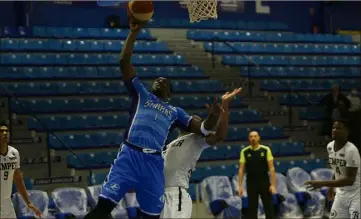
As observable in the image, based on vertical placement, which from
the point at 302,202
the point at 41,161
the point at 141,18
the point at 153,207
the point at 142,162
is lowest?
the point at 302,202

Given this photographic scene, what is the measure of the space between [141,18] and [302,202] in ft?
28.5

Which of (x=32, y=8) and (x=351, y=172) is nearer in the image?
(x=351, y=172)

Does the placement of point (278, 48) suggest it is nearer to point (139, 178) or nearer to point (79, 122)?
point (79, 122)

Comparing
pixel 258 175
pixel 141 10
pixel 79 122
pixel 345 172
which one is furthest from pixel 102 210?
pixel 79 122

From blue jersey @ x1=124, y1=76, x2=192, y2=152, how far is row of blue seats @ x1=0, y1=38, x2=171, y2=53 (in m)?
11.9

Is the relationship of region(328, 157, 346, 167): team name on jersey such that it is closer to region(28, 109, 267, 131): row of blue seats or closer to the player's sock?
the player's sock

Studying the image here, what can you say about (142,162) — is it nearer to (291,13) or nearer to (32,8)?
(32,8)

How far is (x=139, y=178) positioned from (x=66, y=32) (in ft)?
43.7

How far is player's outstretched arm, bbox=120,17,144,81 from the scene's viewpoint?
509 cm

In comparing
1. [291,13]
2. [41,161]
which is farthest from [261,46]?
[41,161]

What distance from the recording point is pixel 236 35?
20344 mm

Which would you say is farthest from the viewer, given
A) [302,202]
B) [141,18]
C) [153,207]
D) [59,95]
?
[59,95]

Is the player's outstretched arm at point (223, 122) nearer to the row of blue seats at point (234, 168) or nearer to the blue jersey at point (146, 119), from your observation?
the blue jersey at point (146, 119)

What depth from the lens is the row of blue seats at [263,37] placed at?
20.2m
